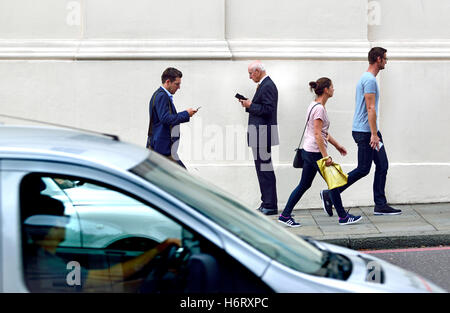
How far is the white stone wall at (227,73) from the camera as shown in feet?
33.4

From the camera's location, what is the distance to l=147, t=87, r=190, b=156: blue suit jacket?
836cm

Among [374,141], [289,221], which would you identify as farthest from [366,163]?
[289,221]

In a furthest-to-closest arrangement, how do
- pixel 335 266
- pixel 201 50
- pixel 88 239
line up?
pixel 201 50 → pixel 335 266 → pixel 88 239

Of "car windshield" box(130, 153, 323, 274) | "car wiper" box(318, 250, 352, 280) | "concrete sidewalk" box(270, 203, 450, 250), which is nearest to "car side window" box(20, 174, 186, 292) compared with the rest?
"car windshield" box(130, 153, 323, 274)

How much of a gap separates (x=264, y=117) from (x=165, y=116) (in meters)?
1.55

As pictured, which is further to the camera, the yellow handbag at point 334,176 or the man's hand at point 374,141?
the man's hand at point 374,141

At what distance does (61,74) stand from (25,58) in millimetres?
554

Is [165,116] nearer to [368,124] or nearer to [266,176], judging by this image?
[266,176]

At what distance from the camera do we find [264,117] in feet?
30.7

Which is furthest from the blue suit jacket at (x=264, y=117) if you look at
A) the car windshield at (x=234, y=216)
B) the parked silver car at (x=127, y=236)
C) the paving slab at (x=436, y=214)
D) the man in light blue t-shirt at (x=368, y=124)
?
the parked silver car at (x=127, y=236)

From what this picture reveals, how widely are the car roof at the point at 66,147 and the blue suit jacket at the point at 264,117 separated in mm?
5885

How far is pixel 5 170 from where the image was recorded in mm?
2713

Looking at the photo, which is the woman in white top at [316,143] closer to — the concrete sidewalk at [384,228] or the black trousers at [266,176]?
the concrete sidewalk at [384,228]
